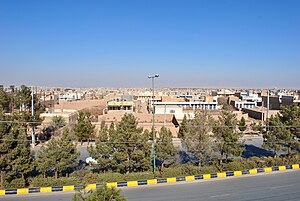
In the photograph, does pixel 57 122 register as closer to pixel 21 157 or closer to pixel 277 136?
pixel 21 157

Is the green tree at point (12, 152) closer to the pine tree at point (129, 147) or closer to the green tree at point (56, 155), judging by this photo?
the green tree at point (56, 155)

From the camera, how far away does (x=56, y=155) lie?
18562 millimetres

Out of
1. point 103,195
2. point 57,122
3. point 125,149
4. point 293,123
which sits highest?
point 293,123

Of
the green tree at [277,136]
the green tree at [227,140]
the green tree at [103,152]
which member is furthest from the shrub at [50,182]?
the green tree at [277,136]

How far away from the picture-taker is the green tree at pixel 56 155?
18.4 m

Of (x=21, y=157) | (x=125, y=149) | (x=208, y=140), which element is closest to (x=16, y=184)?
(x=21, y=157)

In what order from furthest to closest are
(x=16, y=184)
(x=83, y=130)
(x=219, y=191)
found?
(x=83, y=130) < (x=16, y=184) < (x=219, y=191)

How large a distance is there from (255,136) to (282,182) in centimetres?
2013

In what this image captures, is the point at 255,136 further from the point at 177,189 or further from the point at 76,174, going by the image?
the point at 76,174

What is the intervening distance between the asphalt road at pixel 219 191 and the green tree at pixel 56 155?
1800 millimetres

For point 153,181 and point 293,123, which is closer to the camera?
point 153,181

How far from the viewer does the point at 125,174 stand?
19.5m

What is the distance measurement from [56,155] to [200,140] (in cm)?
960

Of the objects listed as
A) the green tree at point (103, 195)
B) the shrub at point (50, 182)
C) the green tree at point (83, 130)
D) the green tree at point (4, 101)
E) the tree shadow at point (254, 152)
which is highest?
the green tree at point (4, 101)
